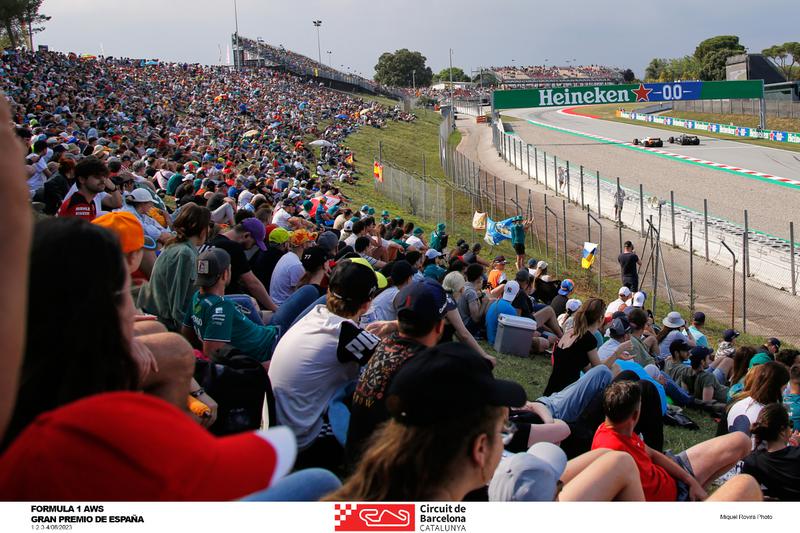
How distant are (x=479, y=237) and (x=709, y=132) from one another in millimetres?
49863

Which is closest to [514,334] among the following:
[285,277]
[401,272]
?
[401,272]

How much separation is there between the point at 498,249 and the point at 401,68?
464 feet

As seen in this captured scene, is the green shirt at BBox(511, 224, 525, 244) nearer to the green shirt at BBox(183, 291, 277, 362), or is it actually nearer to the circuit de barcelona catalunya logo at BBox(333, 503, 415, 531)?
the green shirt at BBox(183, 291, 277, 362)

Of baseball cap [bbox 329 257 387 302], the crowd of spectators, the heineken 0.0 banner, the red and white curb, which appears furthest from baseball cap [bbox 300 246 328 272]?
the heineken 0.0 banner

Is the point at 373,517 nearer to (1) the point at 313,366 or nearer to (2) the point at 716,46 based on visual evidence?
(1) the point at 313,366

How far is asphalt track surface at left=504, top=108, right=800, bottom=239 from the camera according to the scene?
3139 cm

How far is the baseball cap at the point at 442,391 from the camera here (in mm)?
2432

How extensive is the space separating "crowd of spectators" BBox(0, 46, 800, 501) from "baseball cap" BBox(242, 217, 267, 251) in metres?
0.03

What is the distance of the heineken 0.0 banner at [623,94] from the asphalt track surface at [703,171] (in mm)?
3649

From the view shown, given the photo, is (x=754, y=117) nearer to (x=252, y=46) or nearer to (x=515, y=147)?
(x=515, y=147)

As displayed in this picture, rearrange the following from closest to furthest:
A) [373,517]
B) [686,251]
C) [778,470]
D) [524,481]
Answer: [373,517], [524,481], [778,470], [686,251]

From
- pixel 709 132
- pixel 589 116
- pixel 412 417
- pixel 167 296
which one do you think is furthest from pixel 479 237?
pixel 589 116

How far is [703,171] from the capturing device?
4331 centimetres

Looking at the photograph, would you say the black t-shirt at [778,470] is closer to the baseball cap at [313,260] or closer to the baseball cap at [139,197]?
the baseball cap at [313,260]
